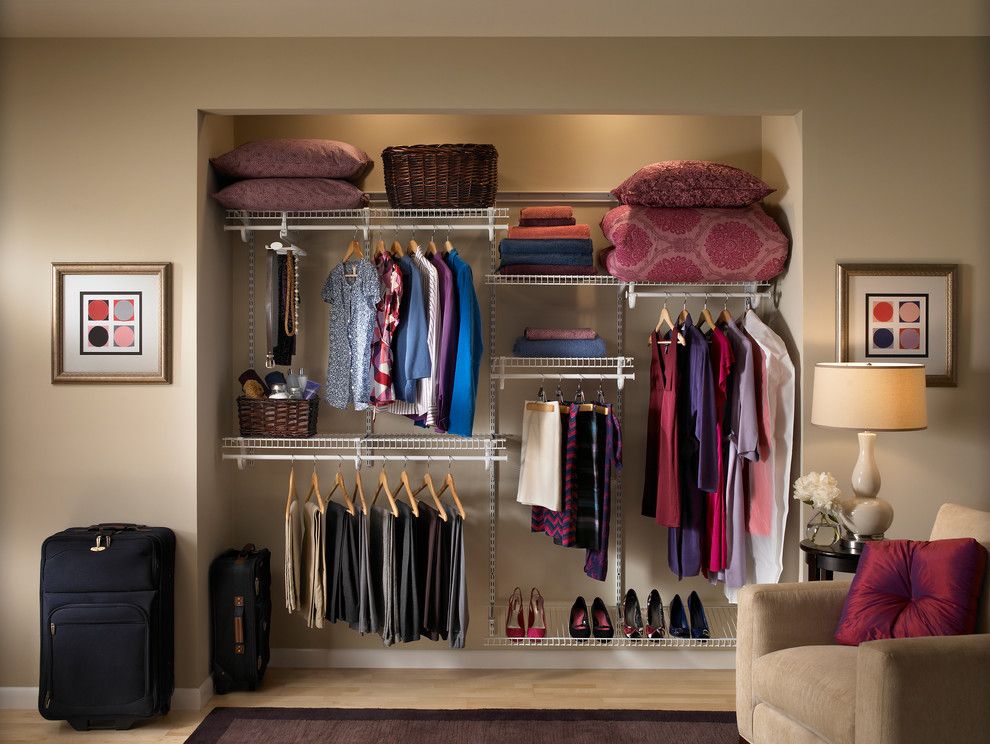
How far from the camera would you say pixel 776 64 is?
3.31 meters

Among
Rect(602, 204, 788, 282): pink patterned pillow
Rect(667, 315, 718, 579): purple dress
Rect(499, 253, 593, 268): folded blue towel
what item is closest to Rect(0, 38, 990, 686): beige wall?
Rect(602, 204, 788, 282): pink patterned pillow

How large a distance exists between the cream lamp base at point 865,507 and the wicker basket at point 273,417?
2.18 metres

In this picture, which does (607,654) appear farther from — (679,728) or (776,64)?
(776,64)

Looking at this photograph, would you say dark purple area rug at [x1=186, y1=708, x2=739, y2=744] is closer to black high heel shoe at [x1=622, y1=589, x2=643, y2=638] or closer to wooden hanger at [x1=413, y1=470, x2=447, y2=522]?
black high heel shoe at [x1=622, y1=589, x2=643, y2=638]

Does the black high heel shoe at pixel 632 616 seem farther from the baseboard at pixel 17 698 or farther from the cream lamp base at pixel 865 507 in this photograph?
the baseboard at pixel 17 698

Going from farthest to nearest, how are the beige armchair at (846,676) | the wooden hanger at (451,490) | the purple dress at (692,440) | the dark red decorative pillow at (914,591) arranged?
the wooden hanger at (451,490) < the purple dress at (692,440) < the dark red decorative pillow at (914,591) < the beige armchair at (846,676)

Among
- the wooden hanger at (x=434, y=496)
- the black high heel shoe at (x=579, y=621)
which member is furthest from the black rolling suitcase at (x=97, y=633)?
the black high heel shoe at (x=579, y=621)

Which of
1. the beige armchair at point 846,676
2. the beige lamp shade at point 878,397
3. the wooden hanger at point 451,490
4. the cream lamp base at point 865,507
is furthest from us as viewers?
the wooden hanger at point 451,490

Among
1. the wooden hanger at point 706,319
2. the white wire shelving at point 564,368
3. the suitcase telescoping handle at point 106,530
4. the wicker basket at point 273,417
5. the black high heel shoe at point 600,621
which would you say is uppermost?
the wooden hanger at point 706,319

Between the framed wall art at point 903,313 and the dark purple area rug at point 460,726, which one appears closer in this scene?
the dark purple area rug at point 460,726

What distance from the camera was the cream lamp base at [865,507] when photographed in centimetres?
305

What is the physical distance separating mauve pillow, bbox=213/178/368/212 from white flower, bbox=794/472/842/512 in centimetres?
216

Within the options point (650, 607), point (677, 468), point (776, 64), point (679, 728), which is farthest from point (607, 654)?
point (776, 64)

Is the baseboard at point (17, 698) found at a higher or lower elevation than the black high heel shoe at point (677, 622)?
lower
